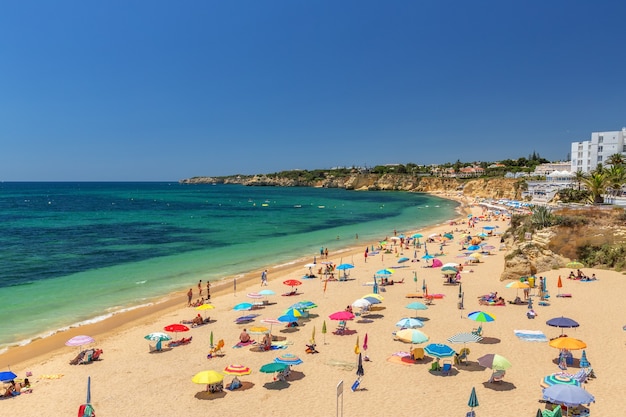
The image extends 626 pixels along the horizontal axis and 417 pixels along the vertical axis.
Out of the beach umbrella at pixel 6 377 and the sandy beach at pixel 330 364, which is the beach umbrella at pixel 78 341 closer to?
the sandy beach at pixel 330 364

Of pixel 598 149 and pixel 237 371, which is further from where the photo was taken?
pixel 598 149

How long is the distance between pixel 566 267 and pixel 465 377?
16698 mm

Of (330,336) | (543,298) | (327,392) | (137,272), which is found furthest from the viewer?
(137,272)

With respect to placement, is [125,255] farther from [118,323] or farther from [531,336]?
[531,336]

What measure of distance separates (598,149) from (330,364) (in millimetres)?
79397

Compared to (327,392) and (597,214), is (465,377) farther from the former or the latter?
(597,214)

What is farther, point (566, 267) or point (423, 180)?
point (423, 180)

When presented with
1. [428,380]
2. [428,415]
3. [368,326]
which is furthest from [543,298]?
[428,415]

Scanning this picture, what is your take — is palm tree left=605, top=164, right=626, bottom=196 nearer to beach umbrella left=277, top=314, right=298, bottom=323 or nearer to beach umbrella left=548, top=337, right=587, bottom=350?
beach umbrella left=548, top=337, right=587, bottom=350

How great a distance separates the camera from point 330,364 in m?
13.9

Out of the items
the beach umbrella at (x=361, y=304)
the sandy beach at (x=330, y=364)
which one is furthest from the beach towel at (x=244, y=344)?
the beach umbrella at (x=361, y=304)

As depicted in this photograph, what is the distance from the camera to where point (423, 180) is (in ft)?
524

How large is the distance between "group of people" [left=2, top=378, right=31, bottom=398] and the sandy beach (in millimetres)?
275

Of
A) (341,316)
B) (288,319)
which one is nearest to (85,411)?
(288,319)
